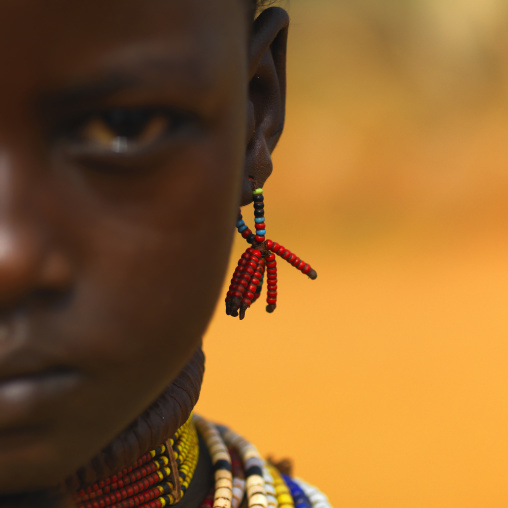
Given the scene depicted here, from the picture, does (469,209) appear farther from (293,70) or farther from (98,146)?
(98,146)

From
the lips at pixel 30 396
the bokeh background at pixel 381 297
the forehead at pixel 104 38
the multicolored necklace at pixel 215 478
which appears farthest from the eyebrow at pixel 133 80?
the bokeh background at pixel 381 297

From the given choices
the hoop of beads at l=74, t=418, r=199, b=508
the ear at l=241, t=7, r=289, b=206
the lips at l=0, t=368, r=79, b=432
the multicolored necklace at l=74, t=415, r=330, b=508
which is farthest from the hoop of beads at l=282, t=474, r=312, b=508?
the lips at l=0, t=368, r=79, b=432

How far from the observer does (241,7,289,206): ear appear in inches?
27.9

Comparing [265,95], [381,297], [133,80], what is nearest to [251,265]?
[265,95]

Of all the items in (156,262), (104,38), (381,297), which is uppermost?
(104,38)

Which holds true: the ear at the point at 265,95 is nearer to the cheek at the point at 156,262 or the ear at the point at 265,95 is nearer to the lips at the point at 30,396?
the cheek at the point at 156,262

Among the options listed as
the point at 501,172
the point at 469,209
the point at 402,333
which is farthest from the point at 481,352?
the point at 501,172

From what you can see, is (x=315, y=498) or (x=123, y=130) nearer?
(x=123, y=130)

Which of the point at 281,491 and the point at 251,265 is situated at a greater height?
the point at 251,265

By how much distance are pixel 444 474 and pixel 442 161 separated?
1.72 m

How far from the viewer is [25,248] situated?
396mm

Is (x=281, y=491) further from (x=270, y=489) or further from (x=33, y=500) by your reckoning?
(x=33, y=500)

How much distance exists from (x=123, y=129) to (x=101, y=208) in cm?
5

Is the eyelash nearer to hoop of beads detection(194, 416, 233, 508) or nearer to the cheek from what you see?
the cheek
